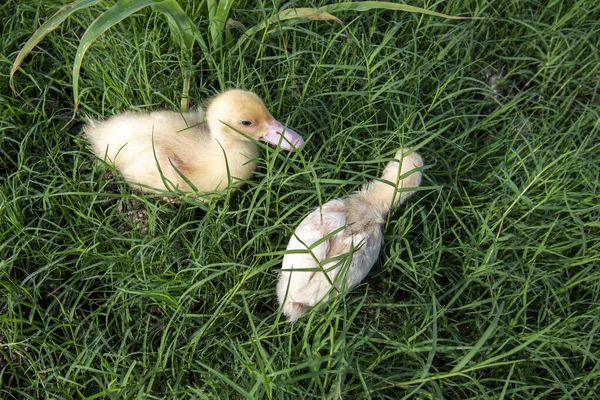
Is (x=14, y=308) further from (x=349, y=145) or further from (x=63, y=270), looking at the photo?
(x=349, y=145)

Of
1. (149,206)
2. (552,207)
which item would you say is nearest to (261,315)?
(149,206)

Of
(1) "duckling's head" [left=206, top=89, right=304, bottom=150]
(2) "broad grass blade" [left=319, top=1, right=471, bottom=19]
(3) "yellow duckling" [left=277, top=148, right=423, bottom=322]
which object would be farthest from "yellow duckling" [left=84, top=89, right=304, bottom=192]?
(2) "broad grass blade" [left=319, top=1, right=471, bottom=19]

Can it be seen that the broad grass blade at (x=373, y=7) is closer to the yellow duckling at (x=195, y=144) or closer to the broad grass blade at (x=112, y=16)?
the yellow duckling at (x=195, y=144)

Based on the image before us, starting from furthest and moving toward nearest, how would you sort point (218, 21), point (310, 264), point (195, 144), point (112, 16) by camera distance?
point (218, 21)
point (195, 144)
point (112, 16)
point (310, 264)

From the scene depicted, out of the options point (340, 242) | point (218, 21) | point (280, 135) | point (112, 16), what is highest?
point (218, 21)

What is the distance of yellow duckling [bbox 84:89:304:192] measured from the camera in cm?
215

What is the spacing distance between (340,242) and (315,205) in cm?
35

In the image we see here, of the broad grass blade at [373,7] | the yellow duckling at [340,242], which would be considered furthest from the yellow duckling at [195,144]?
the broad grass blade at [373,7]

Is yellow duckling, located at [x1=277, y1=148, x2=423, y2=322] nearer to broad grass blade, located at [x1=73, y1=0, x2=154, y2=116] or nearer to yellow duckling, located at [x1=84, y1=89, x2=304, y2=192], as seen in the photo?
yellow duckling, located at [x1=84, y1=89, x2=304, y2=192]

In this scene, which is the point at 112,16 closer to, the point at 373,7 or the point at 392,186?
the point at 373,7

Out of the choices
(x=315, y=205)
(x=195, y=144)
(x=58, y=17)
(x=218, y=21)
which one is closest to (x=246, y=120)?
(x=195, y=144)

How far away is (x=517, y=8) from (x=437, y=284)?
181cm

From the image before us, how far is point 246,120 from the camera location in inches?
84.6

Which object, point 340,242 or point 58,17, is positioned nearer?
point 340,242
